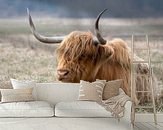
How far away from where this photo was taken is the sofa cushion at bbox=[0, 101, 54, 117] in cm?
415

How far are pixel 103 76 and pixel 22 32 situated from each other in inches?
44.6

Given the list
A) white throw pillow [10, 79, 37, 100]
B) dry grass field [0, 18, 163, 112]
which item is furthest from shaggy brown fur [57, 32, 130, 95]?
white throw pillow [10, 79, 37, 100]

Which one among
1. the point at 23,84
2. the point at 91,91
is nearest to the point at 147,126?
the point at 91,91

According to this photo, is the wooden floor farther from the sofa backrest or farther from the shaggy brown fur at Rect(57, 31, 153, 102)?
the sofa backrest

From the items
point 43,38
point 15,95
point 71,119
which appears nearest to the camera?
point 71,119

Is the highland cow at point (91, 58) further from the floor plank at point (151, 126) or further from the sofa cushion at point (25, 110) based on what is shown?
the sofa cushion at point (25, 110)

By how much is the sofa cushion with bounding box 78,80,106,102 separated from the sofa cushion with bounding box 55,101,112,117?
0.50 ft

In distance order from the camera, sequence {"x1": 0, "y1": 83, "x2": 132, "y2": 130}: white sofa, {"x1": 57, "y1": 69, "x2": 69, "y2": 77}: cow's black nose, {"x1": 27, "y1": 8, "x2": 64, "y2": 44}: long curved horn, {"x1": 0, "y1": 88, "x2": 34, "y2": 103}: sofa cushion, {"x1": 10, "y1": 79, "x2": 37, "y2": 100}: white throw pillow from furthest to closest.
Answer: {"x1": 27, "y1": 8, "x2": 64, "y2": 44}: long curved horn < {"x1": 57, "y1": 69, "x2": 69, "y2": 77}: cow's black nose < {"x1": 10, "y1": 79, "x2": 37, "y2": 100}: white throw pillow < {"x1": 0, "y1": 88, "x2": 34, "y2": 103}: sofa cushion < {"x1": 0, "y1": 83, "x2": 132, "y2": 130}: white sofa

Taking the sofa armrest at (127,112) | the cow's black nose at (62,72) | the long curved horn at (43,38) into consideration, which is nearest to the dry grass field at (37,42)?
the long curved horn at (43,38)

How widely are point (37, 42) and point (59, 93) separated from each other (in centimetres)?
75

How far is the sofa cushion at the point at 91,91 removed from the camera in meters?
4.45

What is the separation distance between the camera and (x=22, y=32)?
5.01m

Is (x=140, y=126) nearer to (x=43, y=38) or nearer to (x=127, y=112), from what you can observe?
(x=127, y=112)

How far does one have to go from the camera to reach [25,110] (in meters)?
4.18
